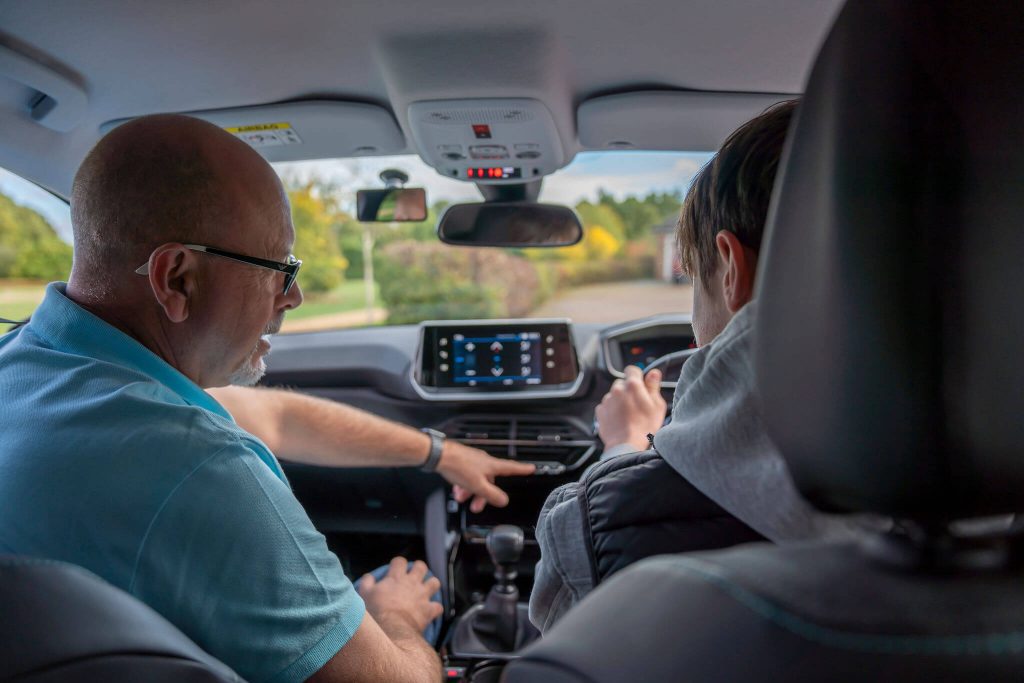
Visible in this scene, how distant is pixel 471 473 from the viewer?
287 centimetres

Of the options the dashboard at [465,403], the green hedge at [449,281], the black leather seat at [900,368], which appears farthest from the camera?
the green hedge at [449,281]

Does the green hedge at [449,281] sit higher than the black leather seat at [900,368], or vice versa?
the black leather seat at [900,368]

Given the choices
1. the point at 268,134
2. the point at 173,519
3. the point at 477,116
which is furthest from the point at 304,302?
the point at 268,134

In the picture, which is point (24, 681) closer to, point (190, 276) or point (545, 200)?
point (190, 276)

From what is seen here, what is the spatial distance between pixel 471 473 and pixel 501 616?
710mm

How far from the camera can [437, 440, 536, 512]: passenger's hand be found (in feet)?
9.40

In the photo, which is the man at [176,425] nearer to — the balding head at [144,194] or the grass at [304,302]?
the balding head at [144,194]

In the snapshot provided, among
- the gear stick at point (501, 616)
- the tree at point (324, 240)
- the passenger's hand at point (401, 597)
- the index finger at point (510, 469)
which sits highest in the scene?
the tree at point (324, 240)

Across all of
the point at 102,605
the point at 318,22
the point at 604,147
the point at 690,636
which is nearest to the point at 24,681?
the point at 102,605

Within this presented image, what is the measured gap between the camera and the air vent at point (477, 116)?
9.04ft

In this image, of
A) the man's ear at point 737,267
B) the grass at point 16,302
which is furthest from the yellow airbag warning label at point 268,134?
the man's ear at point 737,267

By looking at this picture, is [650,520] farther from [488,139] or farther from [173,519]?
[488,139]

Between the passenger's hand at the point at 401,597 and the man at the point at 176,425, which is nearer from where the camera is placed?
the man at the point at 176,425

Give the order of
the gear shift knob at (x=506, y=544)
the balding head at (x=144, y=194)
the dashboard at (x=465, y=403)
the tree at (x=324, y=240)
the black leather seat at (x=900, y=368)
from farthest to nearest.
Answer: the tree at (x=324, y=240), the dashboard at (x=465, y=403), the gear shift knob at (x=506, y=544), the balding head at (x=144, y=194), the black leather seat at (x=900, y=368)
